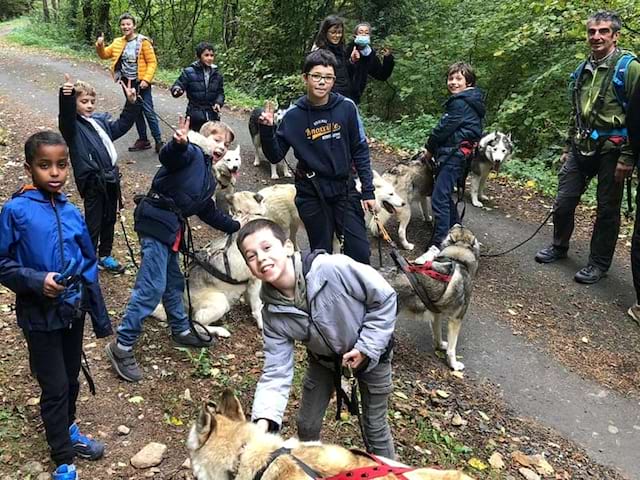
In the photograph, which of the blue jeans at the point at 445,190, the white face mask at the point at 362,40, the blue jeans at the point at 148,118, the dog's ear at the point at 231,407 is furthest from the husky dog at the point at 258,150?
the dog's ear at the point at 231,407

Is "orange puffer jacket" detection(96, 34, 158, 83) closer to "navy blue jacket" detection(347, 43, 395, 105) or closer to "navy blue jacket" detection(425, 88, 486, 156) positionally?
"navy blue jacket" detection(347, 43, 395, 105)

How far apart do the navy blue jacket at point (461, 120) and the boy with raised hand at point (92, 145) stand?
3428 mm

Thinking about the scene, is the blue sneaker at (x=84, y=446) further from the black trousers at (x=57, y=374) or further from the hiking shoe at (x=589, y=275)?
the hiking shoe at (x=589, y=275)

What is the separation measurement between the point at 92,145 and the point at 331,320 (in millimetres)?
3209

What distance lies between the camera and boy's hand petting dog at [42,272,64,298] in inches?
102

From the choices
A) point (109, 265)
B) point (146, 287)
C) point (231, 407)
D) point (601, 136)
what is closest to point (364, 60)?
point (601, 136)

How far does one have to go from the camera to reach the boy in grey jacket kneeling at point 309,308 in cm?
239

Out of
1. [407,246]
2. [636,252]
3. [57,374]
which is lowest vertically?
[407,246]

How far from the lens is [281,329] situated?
8.41ft

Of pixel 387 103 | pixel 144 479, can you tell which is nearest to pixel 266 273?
pixel 144 479

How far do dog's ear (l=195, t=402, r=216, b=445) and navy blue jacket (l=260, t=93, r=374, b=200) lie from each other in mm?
2518

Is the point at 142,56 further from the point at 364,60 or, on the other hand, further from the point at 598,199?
the point at 598,199

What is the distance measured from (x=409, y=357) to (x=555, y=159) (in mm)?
6691

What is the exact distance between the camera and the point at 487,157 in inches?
310
